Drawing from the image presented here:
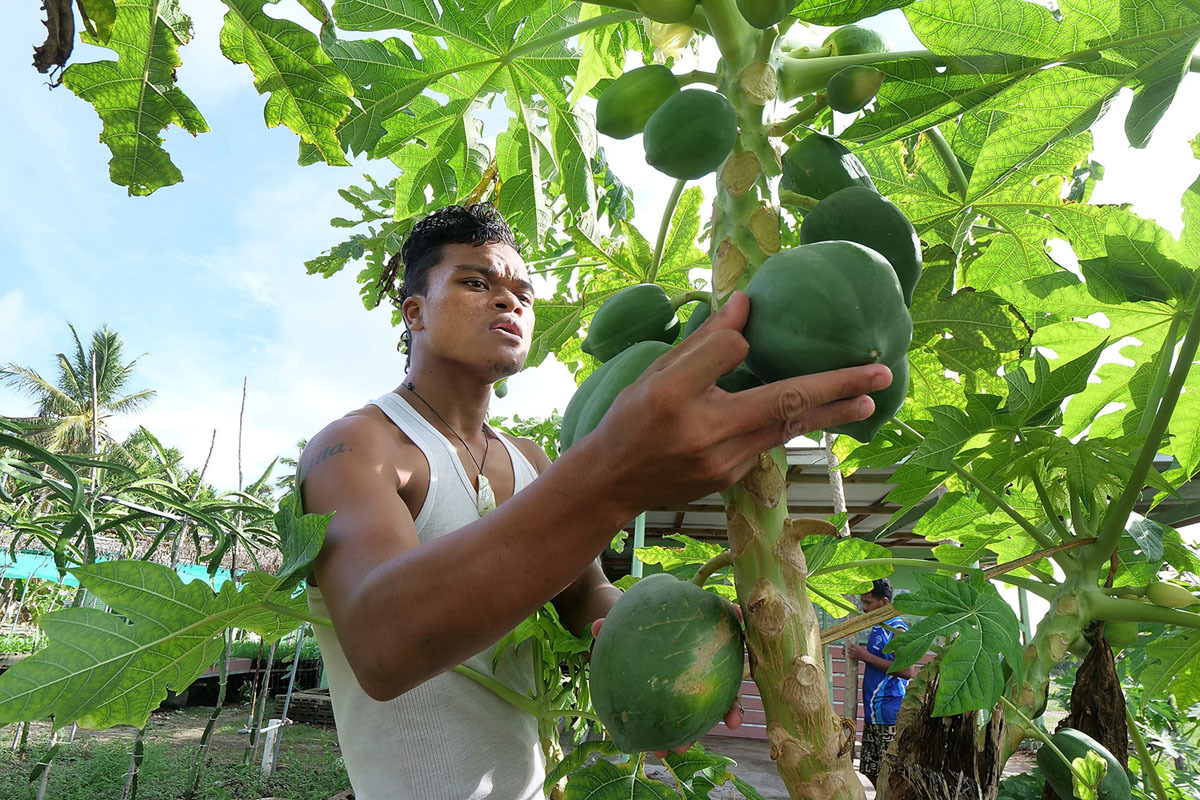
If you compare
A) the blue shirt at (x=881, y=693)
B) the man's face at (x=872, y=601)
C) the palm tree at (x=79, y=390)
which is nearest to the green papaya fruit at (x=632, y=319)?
the blue shirt at (x=881, y=693)

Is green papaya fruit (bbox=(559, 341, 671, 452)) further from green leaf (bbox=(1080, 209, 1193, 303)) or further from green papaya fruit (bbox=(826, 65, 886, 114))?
green leaf (bbox=(1080, 209, 1193, 303))

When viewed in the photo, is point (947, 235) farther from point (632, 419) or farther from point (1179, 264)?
point (632, 419)

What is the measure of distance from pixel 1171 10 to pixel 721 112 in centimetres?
67

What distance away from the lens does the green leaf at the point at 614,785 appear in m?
1.18

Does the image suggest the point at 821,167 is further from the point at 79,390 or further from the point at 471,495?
the point at 79,390

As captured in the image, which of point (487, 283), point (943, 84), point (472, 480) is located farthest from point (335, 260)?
point (943, 84)

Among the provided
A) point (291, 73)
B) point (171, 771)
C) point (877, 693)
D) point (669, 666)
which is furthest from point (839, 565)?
point (171, 771)

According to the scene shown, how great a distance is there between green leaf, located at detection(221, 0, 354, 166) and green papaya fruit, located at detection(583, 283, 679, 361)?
65 centimetres

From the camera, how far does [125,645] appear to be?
1.30 metres

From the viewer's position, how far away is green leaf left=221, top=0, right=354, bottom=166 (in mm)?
1289

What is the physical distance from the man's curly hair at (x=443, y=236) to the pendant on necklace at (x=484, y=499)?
551 millimetres

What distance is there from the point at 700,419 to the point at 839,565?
68cm

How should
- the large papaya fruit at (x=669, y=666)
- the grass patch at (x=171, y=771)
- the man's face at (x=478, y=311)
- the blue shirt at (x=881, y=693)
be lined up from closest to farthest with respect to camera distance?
the large papaya fruit at (x=669, y=666) < the man's face at (x=478, y=311) < the blue shirt at (x=881, y=693) < the grass patch at (x=171, y=771)

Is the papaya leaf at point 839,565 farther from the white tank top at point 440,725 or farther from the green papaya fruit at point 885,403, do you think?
the white tank top at point 440,725
